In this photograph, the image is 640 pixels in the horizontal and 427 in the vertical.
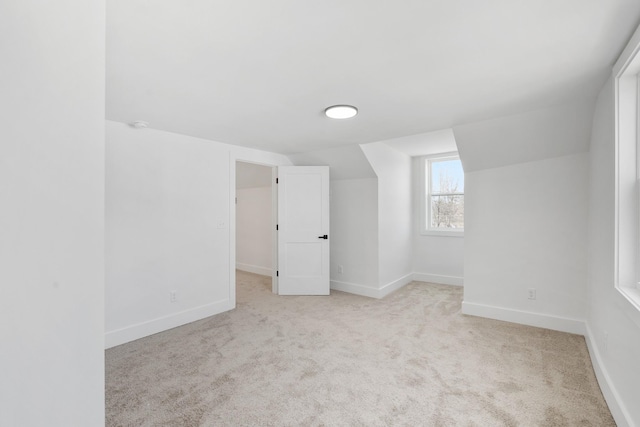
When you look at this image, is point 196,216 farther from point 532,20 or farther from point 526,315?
point 526,315

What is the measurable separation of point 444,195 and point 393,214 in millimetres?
1132

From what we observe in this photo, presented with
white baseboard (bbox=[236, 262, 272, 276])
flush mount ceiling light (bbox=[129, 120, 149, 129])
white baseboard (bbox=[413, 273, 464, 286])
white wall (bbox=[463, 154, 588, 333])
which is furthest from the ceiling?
white baseboard (bbox=[236, 262, 272, 276])

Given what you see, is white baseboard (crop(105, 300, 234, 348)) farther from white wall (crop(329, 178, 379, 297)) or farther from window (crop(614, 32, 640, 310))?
window (crop(614, 32, 640, 310))

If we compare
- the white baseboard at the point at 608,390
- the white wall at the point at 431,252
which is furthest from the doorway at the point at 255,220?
the white baseboard at the point at 608,390

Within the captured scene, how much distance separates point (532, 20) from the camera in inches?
55.7

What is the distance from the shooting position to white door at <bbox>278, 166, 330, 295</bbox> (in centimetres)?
457

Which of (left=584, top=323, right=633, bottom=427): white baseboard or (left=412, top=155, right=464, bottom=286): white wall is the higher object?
(left=412, top=155, right=464, bottom=286): white wall

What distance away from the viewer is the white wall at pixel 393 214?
4.43 metres

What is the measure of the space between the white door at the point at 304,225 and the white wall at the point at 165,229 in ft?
2.83

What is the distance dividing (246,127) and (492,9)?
2356mm

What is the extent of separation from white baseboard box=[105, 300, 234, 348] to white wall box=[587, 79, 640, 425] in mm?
3615

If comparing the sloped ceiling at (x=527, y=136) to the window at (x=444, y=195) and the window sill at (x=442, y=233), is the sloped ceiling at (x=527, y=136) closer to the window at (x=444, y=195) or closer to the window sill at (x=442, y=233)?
the window at (x=444, y=195)

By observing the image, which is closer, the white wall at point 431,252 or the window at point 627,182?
the window at point 627,182

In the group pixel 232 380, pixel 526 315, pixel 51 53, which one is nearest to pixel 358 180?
pixel 526 315
